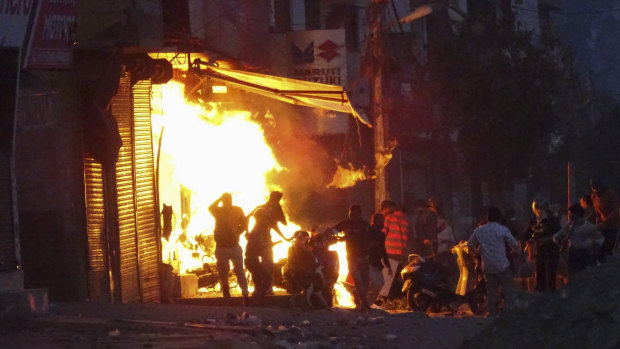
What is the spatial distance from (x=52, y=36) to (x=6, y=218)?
237 centimetres

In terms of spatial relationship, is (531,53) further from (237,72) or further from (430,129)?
(237,72)

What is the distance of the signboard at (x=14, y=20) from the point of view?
12773 mm

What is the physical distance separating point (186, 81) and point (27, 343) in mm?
10359

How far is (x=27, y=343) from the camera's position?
10672mm

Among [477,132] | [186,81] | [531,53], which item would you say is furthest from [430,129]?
[186,81]

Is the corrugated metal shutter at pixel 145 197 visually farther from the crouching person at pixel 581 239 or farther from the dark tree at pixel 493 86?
the dark tree at pixel 493 86

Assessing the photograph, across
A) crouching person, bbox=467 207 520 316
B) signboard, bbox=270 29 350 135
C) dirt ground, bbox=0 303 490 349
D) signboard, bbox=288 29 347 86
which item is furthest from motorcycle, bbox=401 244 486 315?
signboard, bbox=288 29 347 86

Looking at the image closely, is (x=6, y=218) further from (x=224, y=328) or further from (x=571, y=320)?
(x=571, y=320)

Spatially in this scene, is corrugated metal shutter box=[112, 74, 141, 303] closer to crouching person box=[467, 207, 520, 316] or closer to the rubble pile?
crouching person box=[467, 207, 520, 316]

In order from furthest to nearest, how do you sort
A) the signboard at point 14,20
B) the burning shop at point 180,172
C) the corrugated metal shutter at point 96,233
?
1. the burning shop at point 180,172
2. the corrugated metal shutter at point 96,233
3. the signboard at point 14,20

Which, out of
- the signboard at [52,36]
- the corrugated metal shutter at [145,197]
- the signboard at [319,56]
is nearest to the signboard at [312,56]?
the signboard at [319,56]

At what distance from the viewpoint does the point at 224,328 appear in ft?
39.7

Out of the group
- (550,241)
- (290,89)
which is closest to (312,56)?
(290,89)

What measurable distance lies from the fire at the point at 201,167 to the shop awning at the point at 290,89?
1051 mm
